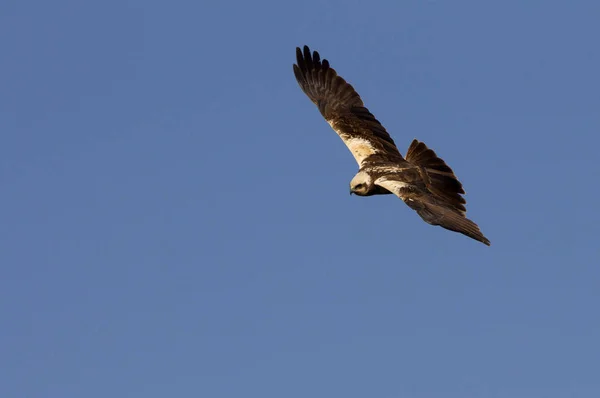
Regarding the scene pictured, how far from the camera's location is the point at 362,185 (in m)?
22.6

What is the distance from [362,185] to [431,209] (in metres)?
2.81

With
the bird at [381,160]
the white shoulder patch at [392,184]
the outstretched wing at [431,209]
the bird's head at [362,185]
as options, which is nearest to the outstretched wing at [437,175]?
the bird at [381,160]

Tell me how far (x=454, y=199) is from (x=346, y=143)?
4468 millimetres

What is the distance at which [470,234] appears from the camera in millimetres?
18922

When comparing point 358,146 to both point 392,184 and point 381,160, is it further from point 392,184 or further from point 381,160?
point 392,184

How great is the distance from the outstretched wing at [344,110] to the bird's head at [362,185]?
3.99 feet

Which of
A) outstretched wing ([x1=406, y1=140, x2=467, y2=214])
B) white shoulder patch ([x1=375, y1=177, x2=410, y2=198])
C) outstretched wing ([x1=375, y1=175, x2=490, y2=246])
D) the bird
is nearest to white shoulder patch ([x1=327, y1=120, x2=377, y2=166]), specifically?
the bird

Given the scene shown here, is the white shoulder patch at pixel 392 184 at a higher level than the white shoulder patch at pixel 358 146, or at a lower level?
lower

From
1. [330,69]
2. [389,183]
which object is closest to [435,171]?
[389,183]

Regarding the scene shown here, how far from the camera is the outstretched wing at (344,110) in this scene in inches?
960

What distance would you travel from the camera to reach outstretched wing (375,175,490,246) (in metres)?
19.1

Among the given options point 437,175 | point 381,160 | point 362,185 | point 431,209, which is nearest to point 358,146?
point 381,160

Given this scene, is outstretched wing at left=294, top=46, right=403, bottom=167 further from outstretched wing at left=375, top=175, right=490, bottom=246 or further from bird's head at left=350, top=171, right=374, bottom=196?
outstretched wing at left=375, top=175, right=490, bottom=246

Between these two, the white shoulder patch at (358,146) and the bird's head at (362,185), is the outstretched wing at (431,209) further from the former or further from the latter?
the white shoulder patch at (358,146)
